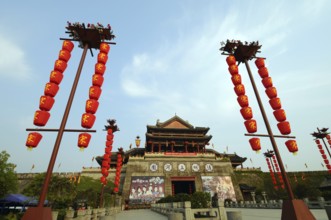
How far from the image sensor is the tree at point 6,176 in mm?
14149

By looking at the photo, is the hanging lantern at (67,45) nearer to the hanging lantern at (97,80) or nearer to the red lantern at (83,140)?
the hanging lantern at (97,80)

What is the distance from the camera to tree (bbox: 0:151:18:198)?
46.4 feet

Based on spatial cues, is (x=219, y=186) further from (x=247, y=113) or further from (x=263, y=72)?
(x=263, y=72)

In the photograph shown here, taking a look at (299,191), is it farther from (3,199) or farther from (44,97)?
(3,199)

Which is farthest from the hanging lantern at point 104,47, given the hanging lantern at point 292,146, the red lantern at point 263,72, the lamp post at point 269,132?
the hanging lantern at point 292,146

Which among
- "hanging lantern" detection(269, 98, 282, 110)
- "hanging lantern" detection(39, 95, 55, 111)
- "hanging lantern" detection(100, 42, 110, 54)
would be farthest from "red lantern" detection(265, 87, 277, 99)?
"hanging lantern" detection(39, 95, 55, 111)

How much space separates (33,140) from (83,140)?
1.61 meters

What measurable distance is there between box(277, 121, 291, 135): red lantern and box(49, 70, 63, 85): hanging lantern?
381 inches

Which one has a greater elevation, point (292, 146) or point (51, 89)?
point (51, 89)

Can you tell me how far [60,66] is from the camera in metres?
7.26

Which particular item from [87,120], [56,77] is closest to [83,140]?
[87,120]

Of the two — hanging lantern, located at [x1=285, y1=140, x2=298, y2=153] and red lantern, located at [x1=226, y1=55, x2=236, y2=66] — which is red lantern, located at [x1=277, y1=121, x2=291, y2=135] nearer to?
hanging lantern, located at [x1=285, y1=140, x2=298, y2=153]

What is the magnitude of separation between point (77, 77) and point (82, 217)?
572 centimetres

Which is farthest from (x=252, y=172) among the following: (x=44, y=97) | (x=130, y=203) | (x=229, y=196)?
(x=44, y=97)
